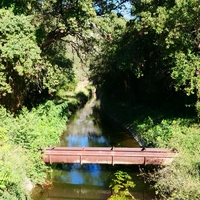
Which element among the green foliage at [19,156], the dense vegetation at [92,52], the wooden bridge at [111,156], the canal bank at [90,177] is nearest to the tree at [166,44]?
the dense vegetation at [92,52]

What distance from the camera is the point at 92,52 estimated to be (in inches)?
830

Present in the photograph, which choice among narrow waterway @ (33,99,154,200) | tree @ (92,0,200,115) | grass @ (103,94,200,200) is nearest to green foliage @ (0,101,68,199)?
narrow waterway @ (33,99,154,200)

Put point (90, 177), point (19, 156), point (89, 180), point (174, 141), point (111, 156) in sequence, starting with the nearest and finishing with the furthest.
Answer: point (19, 156) < point (111, 156) < point (89, 180) < point (90, 177) < point (174, 141)

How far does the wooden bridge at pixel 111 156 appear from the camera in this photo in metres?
13.2

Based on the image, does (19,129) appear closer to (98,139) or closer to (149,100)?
(98,139)

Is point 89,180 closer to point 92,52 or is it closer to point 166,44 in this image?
point 166,44

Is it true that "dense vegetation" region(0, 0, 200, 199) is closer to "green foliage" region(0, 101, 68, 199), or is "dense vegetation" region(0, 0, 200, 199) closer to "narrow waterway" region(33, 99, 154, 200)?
"green foliage" region(0, 101, 68, 199)

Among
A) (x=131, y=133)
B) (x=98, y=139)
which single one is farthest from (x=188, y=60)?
(x=98, y=139)

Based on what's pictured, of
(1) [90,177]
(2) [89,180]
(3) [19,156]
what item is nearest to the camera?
(3) [19,156]

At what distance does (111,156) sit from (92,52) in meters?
10.2

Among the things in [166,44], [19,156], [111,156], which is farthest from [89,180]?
[166,44]

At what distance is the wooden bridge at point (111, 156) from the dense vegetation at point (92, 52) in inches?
27.0

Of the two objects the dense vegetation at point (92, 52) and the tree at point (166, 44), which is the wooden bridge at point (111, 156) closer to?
the dense vegetation at point (92, 52)

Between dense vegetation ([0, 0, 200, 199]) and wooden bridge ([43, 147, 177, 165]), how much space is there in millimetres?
685
